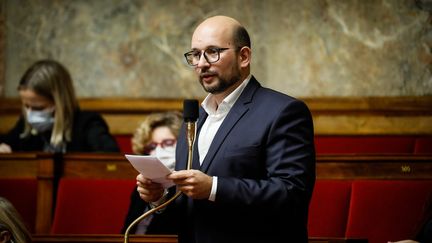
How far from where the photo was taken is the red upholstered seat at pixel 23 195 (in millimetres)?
2922

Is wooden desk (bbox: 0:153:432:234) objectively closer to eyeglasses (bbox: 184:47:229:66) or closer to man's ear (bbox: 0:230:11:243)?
man's ear (bbox: 0:230:11:243)

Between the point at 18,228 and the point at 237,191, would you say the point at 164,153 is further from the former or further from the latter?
the point at 237,191

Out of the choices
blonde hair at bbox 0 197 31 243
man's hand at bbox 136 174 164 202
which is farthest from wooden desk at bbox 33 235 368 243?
man's hand at bbox 136 174 164 202

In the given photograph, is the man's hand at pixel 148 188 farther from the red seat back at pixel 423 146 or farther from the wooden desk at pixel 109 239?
the red seat back at pixel 423 146

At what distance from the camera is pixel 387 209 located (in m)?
2.54

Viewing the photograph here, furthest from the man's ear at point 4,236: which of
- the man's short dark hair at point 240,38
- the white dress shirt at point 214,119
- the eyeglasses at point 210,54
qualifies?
the man's short dark hair at point 240,38

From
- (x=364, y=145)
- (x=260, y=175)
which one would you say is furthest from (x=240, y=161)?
(x=364, y=145)

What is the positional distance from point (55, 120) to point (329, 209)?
1.28 meters

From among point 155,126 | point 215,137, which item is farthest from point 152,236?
point 155,126

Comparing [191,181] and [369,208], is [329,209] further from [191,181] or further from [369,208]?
[191,181]

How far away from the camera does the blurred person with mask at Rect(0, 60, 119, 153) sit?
10.3 ft

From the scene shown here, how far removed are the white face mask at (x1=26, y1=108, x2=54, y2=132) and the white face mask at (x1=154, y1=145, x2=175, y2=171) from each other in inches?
29.4

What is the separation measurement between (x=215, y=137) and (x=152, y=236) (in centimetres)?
48

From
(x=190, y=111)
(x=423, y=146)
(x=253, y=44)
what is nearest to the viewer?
(x=190, y=111)
